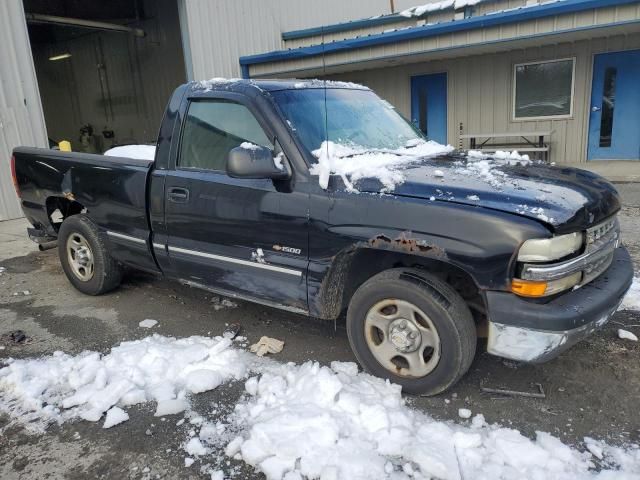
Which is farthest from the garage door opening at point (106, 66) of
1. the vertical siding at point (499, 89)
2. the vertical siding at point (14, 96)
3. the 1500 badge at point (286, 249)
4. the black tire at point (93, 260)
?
the 1500 badge at point (286, 249)

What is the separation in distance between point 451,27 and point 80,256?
356 inches

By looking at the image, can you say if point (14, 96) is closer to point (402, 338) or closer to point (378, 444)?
point (402, 338)

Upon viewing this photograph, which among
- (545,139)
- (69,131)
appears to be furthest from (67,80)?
(545,139)

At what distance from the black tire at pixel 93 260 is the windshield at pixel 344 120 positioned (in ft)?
7.58

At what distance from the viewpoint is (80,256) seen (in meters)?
4.89

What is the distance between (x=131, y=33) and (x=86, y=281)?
14.0 metres

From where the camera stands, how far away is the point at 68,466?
101 inches

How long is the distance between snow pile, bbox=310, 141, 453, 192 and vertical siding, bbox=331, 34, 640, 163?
9712 mm

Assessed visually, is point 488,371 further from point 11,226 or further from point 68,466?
point 11,226

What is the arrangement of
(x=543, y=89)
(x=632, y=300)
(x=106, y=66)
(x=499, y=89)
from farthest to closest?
(x=106, y=66) < (x=499, y=89) < (x=543, y=89) < (x=632, y=300)

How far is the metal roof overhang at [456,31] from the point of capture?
9.43m

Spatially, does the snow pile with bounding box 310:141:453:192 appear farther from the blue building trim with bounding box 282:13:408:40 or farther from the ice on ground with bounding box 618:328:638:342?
the blue building trim with bounding box 282:13:408:40

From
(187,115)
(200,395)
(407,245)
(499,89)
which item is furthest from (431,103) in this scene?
(200,395)

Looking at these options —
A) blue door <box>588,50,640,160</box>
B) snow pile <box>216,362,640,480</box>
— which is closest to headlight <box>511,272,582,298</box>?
snow pile <box>216,362,640,480</box>
